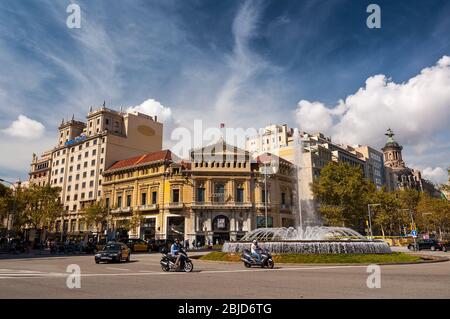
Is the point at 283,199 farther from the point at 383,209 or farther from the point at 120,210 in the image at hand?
the point at 120,210

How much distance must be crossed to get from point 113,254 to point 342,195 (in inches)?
1620

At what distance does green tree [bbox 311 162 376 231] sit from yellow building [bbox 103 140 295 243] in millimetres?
8517

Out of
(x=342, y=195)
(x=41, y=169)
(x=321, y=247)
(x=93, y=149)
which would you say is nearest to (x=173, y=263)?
(x=321, y=247)

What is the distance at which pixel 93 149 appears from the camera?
76500mm

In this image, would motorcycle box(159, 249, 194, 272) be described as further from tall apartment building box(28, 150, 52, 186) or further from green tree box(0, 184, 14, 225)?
tall apartment building box(28, 150, 52, 186)

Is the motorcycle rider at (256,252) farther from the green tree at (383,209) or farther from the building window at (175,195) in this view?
Answer: the green tree at (383,209)

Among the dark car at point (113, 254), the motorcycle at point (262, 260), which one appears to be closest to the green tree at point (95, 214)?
the dark car at point (113, 254)

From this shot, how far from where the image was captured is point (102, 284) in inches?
478

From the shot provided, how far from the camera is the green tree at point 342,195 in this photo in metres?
56.4

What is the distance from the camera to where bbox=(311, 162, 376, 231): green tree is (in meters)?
56.4

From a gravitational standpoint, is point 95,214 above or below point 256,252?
above

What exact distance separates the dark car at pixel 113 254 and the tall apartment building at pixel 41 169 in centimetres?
7167

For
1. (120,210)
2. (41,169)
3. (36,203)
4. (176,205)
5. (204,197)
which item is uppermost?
(41,169)
